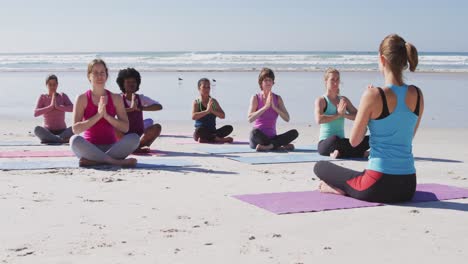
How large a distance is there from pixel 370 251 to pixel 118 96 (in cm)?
402

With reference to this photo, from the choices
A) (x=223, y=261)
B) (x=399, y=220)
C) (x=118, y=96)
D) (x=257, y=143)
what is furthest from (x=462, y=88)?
(x=223, y=261)

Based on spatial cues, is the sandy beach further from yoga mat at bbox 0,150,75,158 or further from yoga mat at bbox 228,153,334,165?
yoga mat at bbox 0,150,75,158

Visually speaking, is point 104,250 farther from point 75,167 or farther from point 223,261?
point 75,167

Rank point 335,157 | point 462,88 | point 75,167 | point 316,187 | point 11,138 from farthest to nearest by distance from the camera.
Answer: point 462,88
point 11,138
point 335,157
point 75,167
point 316,187

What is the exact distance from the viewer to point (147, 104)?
8.52m

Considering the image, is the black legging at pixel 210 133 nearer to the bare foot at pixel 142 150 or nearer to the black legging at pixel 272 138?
the black legging at pixel 272 138

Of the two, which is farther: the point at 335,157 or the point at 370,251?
the point at 335,157

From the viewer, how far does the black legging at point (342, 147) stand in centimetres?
791

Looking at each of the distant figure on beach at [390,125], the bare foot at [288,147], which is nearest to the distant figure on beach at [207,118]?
the bare foot at [288,147]

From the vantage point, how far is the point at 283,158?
7824 mm

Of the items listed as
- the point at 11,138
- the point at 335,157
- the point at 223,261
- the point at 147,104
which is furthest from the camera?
the point at 11,138

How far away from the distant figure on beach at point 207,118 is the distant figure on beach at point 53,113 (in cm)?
185

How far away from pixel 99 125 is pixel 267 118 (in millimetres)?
2620

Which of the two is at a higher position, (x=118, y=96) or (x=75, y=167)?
(x=118, y=96)
